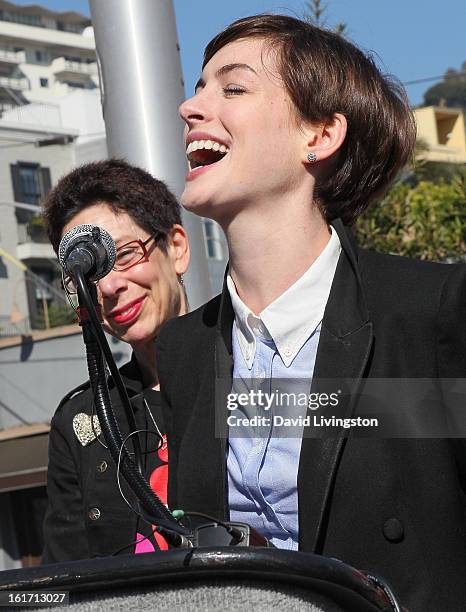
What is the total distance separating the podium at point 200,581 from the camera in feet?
3.54

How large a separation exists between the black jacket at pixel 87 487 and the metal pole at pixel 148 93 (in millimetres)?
763

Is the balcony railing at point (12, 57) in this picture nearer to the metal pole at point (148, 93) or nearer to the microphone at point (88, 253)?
the metal pole at point (148, 93)

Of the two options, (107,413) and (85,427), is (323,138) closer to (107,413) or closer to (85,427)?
(107,413)

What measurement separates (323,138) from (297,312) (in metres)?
0.42

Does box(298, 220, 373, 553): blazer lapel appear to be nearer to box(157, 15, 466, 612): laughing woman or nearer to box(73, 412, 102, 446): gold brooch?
box(157, 15, 466, 612): laughing woman

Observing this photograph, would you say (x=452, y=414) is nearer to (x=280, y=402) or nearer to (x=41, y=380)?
(x=280, y=402)

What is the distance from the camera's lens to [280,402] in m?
2.16

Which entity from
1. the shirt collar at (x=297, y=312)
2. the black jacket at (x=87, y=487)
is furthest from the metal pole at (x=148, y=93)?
the shirt collar at (x=297, y=312)

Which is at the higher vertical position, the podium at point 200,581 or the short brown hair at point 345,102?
the short brown hair at point 345,102

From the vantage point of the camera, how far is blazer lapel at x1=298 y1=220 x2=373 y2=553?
199 centimetres

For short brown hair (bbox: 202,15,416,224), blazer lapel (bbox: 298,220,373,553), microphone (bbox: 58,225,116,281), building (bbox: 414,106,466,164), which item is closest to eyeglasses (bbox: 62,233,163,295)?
short brown hair (bbox: 202,15,416,224)

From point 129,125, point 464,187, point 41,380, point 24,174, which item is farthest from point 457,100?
point 129,125

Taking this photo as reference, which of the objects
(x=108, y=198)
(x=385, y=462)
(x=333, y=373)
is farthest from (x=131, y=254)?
(x=385, y=462)

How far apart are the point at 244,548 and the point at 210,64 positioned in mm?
1564
